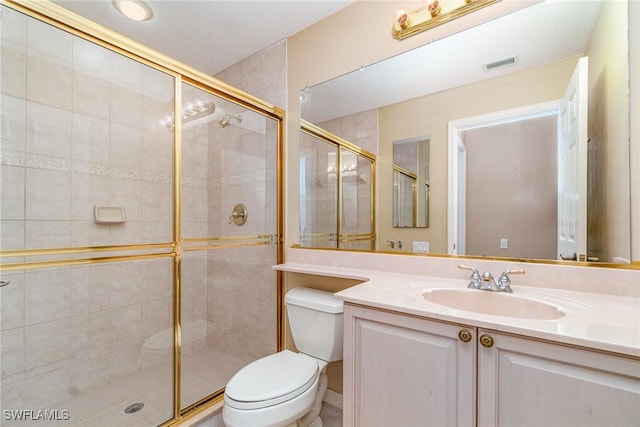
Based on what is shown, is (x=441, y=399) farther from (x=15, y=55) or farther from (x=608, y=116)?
(x=15, y=55)

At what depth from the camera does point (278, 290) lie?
195cm

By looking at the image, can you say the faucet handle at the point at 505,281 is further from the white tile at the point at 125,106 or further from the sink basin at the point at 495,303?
the white tile at the point at 125,106

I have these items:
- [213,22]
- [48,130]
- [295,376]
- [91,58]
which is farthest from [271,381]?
[213,22]

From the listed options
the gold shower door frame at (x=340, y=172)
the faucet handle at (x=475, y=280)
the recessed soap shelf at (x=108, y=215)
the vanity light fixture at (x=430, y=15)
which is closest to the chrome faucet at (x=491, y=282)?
the faucet handle at (x=475, y=280)

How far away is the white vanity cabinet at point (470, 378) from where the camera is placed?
0.65 meters

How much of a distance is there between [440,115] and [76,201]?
2.18 meters

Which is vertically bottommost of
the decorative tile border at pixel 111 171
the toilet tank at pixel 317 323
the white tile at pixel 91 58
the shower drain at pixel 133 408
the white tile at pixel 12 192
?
the shower drain at pixel 133 408

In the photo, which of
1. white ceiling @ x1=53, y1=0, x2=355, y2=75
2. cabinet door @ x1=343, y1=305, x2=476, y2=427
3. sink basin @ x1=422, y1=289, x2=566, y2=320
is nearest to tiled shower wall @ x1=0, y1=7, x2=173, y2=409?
white ceiling @ x1=53, y1=0, x2=355, y2=75

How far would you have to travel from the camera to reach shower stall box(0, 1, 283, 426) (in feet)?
4.71

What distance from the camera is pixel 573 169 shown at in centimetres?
110

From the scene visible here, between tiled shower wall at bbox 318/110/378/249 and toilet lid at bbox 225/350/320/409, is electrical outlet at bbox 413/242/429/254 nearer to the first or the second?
tiled shower wall at bbox 318/110/378/249

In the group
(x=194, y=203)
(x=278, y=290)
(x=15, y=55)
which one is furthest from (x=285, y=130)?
(x=15, y=55)

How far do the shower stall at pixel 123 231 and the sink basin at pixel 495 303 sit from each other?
1.16 m

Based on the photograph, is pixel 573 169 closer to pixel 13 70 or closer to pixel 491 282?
pixel 491 282
